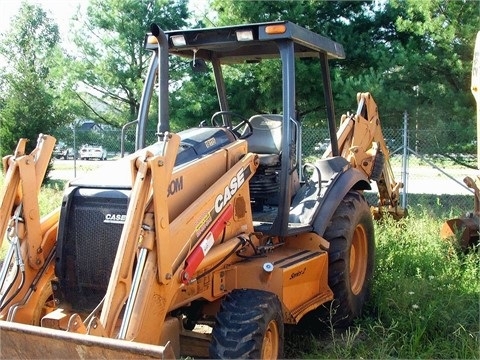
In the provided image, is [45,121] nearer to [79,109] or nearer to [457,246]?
[79,109]

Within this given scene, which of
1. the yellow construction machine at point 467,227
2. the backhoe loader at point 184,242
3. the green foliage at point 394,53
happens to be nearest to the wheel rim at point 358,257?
the backhoe loader at point 184,242

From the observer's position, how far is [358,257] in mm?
5844

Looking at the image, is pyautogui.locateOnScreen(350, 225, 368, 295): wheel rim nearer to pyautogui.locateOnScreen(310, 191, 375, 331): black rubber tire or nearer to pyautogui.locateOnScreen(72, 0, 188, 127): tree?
pyautogui.locateOnScreen(310, 191, 375, 331): black rubber tire

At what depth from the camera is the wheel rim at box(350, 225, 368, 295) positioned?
571cm

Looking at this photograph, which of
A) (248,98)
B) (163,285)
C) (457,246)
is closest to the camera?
(163,285)

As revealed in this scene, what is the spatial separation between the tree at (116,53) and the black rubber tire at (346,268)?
9.42 metres

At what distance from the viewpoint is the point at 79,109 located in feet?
53.7

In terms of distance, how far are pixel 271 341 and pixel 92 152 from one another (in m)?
14.6

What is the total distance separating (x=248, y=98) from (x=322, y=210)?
6.97m

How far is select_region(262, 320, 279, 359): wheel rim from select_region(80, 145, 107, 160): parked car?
1268 cm

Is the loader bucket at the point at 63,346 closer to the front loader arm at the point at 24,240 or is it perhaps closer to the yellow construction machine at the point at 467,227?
the front loader arm at the point at 24,240

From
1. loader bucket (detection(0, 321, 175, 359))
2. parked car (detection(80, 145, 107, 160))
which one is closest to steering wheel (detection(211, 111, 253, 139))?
loader bucket (detection(0, 321, 175, 359))

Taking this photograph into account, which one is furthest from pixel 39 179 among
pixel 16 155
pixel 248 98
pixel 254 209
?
pixel 248 98

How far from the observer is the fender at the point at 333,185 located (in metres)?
4.96
